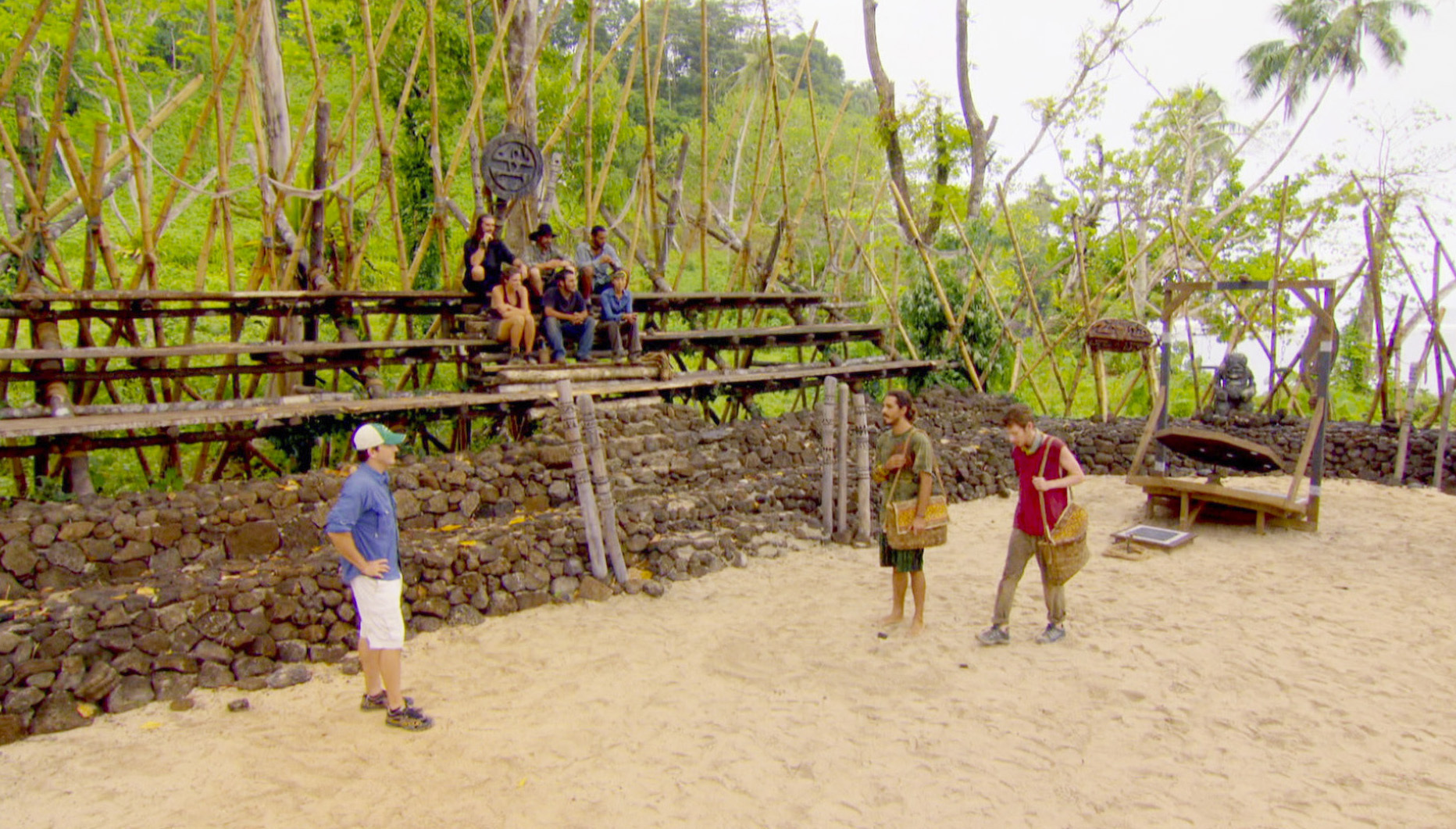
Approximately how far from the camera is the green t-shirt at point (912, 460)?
5.14 metres

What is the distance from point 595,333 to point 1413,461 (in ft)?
32.4

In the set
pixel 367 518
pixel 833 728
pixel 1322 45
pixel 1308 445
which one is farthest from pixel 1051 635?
pixel 1322 45

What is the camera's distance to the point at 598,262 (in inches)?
355

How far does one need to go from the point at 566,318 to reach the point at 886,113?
860 cm

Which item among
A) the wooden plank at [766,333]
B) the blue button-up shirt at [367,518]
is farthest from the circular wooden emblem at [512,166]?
the blue button-up shirt at [367,518]

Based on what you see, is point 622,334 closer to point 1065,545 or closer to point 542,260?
point 542,260

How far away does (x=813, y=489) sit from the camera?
27.5 ft

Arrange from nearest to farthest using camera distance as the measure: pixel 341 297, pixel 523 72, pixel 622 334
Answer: pixel 341 297
pixel 622 334
pixel 523 72

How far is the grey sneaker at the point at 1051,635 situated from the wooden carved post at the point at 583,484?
3.04 metres

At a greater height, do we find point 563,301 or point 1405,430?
point 563,301

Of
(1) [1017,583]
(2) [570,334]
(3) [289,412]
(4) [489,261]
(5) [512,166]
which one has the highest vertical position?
(5) [512,166]

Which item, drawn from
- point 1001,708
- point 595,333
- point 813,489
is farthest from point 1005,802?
point 595,333

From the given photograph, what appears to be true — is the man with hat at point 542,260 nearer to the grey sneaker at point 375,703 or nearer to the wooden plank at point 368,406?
the wooden plank at point 368,406

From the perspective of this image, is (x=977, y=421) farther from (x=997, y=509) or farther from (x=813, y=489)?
(x=813, y=489)
